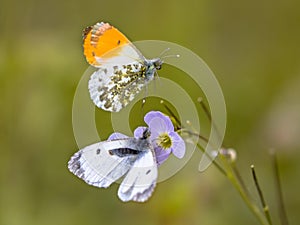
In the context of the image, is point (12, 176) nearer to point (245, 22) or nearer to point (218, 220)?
point (218, 220)

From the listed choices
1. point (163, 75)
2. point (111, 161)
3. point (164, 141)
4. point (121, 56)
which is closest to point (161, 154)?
point (164, 141)

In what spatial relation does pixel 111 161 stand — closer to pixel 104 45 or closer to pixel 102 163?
pixel 102 163

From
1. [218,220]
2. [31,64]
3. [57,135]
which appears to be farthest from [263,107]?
[31,64]

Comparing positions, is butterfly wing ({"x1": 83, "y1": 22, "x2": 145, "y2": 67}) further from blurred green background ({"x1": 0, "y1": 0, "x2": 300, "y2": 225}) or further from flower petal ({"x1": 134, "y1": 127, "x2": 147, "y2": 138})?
blurred green background ({"x1": 0, "y1": 0, "x2": 300, "y2": 225})

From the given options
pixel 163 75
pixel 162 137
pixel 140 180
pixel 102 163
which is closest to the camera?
pixel 140 180

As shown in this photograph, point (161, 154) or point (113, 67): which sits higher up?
point (113, 67)

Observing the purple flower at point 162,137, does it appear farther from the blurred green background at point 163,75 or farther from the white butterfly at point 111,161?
the blurred green background at point 163,75

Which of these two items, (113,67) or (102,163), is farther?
(113,67)
